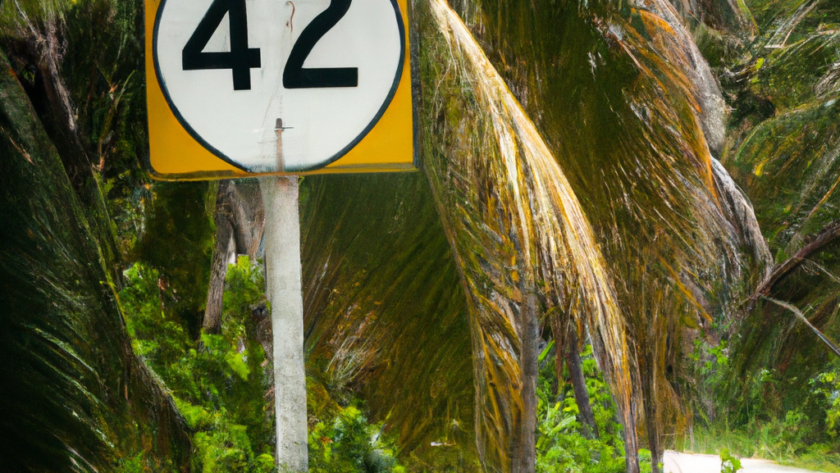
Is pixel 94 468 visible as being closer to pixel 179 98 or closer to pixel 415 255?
pixel 179 98

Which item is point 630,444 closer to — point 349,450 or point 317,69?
point 349,450

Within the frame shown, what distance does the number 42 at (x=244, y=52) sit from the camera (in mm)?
2254

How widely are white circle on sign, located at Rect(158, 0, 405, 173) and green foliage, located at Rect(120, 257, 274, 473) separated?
115cm

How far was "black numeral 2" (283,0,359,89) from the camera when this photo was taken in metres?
2.26

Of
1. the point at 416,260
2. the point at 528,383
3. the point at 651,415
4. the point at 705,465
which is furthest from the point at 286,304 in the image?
the point at 705,465

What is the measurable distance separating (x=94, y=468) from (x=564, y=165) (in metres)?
2.37

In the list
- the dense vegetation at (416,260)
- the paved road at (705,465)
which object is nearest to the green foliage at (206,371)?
the dense vegetation at (416,260)

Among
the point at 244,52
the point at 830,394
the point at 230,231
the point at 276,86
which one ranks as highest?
the point at 244,52

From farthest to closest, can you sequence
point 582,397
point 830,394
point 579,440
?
point 830,394, point 582,397, point 579,440

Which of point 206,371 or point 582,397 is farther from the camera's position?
point 582,397

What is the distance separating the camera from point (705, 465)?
6633 mm

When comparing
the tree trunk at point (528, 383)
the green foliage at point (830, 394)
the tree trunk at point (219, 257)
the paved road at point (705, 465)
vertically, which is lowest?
the paved road at point (705, 465)

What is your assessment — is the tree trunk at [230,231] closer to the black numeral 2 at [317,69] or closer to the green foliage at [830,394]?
the black numeral 2 at [317,69]

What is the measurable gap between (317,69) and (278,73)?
121 mm
